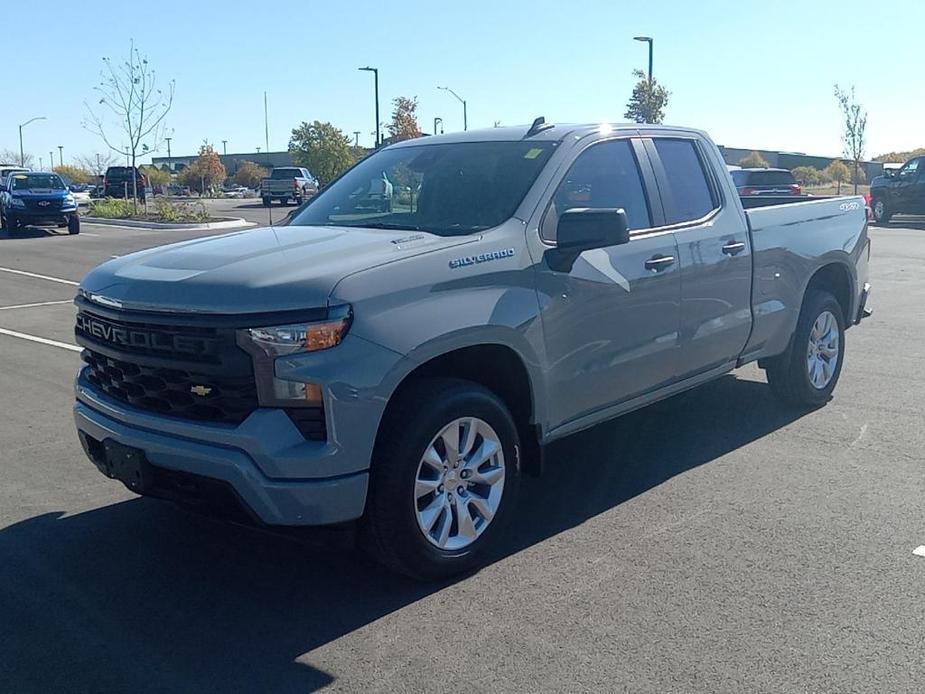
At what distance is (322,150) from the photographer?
48.4 meters

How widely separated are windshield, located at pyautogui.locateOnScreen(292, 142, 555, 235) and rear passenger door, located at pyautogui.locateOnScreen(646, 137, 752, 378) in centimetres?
103

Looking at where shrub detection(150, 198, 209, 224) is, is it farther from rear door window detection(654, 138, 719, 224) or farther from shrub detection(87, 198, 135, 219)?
rear door window detection(654, 138, 719, 224)

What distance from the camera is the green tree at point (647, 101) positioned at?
3559cm

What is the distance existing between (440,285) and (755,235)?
2.85 m

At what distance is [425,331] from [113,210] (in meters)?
32.6

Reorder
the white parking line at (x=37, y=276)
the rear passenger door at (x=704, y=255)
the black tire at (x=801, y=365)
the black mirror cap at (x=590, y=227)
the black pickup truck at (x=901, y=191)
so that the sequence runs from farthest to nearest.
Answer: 1. the black pickup truck at (x=901, y=191)
2. the white parking line at (x=37, y=276)
3. the black tire at (x=801, y=365)
4. the rear passenger door at (x=704, y=255)
5. the black mirror cap at (x=590, y=227)

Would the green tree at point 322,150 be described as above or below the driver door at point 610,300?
above

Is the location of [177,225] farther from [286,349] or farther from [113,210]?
[286,349]

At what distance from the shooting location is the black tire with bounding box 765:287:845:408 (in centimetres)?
683

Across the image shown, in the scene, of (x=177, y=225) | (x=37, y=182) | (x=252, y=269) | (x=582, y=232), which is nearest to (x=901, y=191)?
(x=177, y=225)

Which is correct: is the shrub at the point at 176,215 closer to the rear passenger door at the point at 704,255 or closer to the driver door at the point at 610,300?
the rear passenger door at the point at 704,255

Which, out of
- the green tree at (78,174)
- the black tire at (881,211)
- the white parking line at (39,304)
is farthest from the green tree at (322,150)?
the green tree at (78,174)

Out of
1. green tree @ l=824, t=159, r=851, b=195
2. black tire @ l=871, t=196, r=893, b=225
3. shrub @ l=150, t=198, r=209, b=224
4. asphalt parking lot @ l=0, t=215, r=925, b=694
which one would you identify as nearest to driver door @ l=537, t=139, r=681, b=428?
asphalt parking lot @ l=0, t=215, r=925, b=694

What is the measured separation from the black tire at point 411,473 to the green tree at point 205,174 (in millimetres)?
64524
